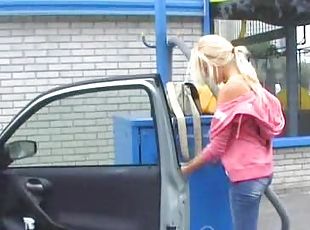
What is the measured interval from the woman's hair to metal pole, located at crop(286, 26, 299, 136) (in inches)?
160

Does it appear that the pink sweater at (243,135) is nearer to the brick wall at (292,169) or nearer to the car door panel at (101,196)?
the car door panel at (101,196)

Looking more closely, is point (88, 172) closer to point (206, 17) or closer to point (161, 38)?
point (161, 38)

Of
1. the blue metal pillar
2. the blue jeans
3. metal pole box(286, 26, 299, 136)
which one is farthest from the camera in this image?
metal pole box(286, 26, 299, 136)

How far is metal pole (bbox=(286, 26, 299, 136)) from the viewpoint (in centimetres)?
807

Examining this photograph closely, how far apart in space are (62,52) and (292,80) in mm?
2636

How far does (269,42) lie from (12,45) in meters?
2.86

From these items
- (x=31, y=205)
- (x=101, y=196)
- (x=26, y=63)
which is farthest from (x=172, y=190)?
(x=26, y=63)

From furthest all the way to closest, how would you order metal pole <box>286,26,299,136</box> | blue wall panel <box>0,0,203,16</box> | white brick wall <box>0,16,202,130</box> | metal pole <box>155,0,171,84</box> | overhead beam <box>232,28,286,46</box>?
metal pole <box>286,26,299,136</box> → overhead beam <box>232,28,286,46</box> → white brick wall <box>0,16,202,130</box> → blue wall panel <box>0,0,203,16</box> → metal pole <box>155,0,171,84</box>

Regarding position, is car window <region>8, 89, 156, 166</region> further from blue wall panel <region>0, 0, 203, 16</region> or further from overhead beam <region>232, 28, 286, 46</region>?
overhead beam <region>232, 28, 286, 46</region>

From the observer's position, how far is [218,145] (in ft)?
13.0

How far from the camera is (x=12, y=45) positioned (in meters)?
7.26

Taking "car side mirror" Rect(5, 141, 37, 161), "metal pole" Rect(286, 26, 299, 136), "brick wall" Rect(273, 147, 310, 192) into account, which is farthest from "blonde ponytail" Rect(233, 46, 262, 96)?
"metal pole" Rect(286, 26, 299, 136)

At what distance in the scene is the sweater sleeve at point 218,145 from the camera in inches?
156

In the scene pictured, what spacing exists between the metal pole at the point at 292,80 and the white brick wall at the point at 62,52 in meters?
1.34
